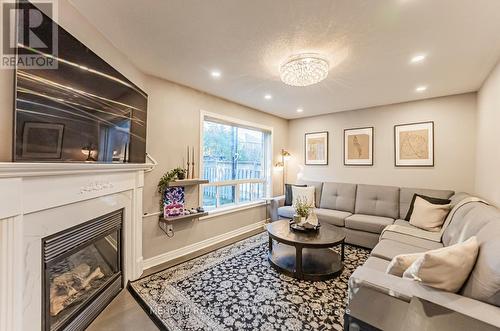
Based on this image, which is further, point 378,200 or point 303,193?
point 303,193

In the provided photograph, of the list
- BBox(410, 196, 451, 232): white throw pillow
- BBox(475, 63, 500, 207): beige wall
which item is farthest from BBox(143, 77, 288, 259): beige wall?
BBox(475, 63, 500, 207): beige wall

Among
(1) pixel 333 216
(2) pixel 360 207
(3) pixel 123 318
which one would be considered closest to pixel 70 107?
(3) pixel 123 318

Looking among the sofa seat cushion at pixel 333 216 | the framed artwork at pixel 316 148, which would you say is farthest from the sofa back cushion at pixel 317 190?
the framed artwork at pixel 316 148

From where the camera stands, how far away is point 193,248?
3148 mm

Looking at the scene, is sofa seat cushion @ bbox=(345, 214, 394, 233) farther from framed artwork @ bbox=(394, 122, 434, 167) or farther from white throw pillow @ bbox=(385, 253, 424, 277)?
white throw pillow @ bbox=(385, 253, 424, 277)

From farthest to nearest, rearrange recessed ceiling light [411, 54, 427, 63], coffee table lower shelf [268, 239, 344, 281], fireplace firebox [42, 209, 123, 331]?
coffee table lower shelf [268, 239, 344, 281]
recessed ceiling light [411, 54, 427, 63]
fireplace firebox [42, 209, 123, 331]

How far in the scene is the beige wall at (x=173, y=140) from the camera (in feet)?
8.82

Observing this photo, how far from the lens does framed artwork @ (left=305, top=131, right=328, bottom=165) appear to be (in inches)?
181

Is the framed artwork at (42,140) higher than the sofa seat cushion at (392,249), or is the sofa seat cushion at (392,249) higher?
the framed artwork at (42,140)

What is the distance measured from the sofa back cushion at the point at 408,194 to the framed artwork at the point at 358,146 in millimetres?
765

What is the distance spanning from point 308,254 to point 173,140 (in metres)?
2.52

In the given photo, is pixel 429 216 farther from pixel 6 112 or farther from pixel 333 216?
pixel 6 112

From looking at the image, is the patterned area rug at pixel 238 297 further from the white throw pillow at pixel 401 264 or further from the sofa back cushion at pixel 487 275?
the sofa back cushion at pixel 487 275

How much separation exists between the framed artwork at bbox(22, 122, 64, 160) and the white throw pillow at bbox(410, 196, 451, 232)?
3986 millimetres
